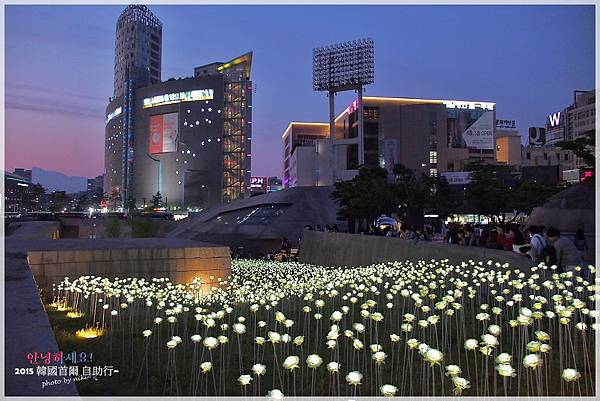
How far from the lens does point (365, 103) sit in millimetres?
77500

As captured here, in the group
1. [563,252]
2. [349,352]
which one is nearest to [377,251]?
[563,252]

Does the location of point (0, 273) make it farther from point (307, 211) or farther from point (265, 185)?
point (265, 185)

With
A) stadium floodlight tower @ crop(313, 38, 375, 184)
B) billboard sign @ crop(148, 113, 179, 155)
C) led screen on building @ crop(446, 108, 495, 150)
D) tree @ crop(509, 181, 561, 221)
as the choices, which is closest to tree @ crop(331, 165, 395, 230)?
tree @ crop(509, 181, 561, 221)

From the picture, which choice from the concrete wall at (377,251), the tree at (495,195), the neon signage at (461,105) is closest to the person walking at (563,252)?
the concrete wall at (377,251)

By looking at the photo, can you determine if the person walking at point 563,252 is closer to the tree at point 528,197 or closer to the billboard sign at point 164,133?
the tree at point 528,197

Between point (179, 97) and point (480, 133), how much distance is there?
5745cm

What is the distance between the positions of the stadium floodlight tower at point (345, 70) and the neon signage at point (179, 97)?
108 ft

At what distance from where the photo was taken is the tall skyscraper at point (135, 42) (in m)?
132

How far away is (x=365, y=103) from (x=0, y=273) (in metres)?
72.5

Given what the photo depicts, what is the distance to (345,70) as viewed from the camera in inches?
2712

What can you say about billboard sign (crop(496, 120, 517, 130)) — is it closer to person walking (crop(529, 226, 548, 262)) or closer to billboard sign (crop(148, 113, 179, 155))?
billboard sign (crop(148, 113, 179, 155))

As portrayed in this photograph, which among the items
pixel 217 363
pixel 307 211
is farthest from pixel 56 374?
pixel 307 211

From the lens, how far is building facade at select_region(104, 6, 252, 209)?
95812 mm

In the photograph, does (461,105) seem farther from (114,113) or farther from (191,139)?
(114,113)
